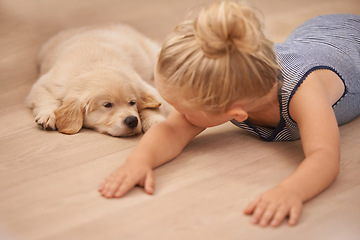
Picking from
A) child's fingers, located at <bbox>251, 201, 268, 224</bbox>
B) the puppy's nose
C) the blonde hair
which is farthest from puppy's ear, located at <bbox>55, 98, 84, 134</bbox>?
child's fingers, located at <bbox>251, 201, 268, 224</bbox>

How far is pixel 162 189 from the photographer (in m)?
1.26

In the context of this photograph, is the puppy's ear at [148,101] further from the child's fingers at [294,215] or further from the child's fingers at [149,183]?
A: the child's fingers at [294,215]

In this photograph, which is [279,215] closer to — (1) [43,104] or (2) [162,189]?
(2) [162,189]

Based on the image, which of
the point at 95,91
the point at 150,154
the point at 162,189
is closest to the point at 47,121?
the point at 95,91

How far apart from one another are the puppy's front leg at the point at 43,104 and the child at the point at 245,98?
522mm

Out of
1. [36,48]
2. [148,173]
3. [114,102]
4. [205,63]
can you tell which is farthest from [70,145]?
[36,48]

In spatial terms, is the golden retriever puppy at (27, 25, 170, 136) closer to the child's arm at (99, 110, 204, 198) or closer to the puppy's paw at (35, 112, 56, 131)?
the puppy's paw at (35, 112, 56, 131)

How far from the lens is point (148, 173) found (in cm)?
128

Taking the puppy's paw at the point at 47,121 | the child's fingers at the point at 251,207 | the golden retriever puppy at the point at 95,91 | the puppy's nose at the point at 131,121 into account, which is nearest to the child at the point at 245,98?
the child's fingers at the point at 251,207

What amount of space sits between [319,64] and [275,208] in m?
0.60

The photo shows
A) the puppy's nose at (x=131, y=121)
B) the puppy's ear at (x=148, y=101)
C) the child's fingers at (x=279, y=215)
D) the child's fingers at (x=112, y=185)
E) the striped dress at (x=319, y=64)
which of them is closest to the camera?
the child's fingers at (x=279, y=215)

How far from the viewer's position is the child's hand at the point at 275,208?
3.53 feet

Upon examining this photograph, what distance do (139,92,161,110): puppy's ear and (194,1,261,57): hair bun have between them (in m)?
0.79

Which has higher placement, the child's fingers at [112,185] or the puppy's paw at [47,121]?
the child's fingers at [112,185]
